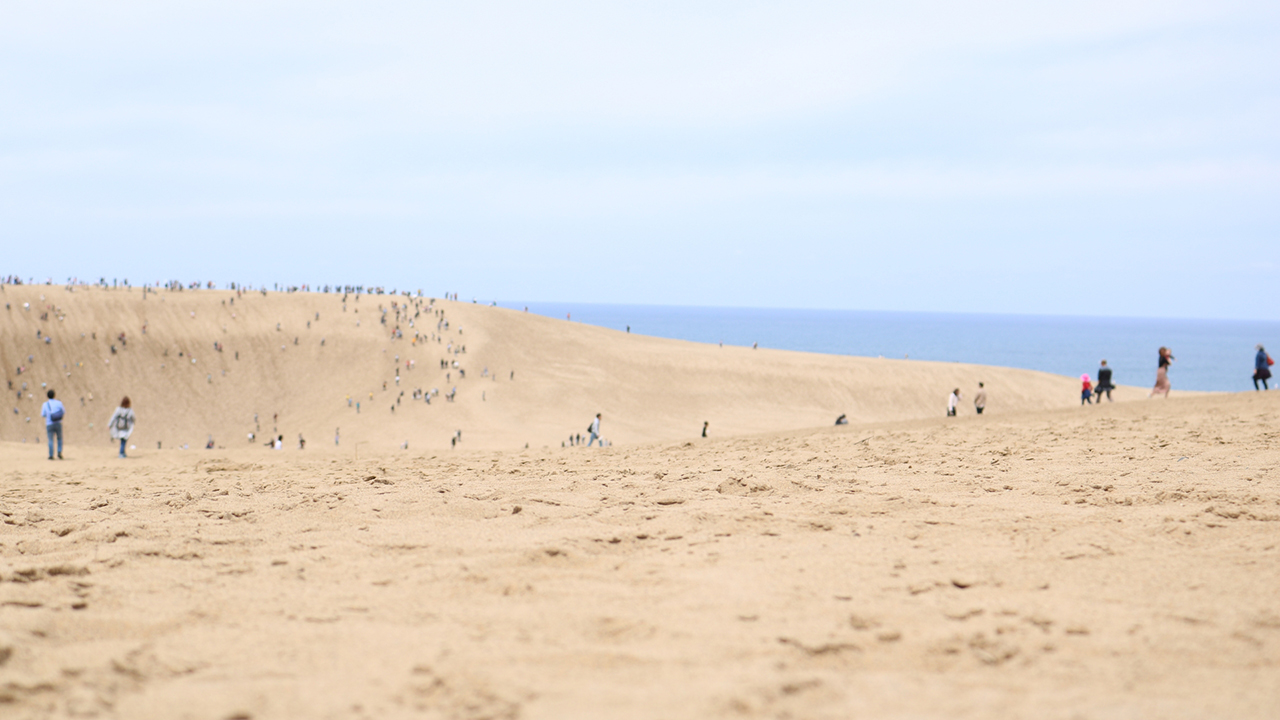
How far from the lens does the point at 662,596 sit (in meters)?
5.06

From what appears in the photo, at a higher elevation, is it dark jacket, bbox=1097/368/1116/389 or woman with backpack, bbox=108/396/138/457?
dark jacket, bbox=1097/368/1116/389

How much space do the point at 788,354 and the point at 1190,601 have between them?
5768cm

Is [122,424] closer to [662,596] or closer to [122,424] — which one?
[122,424]

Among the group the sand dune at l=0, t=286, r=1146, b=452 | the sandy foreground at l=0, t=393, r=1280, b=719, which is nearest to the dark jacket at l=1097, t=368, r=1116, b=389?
the sandy foreground at l=0, t=393, r=1280, b=719

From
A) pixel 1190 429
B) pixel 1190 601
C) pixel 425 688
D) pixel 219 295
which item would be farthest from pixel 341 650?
pixel 219 295

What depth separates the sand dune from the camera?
40.8 m

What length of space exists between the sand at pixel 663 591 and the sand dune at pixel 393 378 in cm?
2667

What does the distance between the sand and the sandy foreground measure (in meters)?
0.02

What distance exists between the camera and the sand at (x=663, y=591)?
3.71m

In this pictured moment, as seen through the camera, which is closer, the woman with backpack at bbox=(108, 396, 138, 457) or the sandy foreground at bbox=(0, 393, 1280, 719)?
the sandy foreground at bbox=(0, 393, 1280, 719)

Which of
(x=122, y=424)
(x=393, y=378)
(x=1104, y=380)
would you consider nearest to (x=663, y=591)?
(x=122, y=424)

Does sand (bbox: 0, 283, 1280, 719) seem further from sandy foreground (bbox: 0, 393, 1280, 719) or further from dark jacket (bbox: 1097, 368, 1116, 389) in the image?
dark jacket (bbox: 1097, 368, 1116, 389)

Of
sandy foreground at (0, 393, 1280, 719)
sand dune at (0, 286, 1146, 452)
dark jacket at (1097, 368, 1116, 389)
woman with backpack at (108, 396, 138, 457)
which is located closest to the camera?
sandy foreground at (0, 393, 1280, 719)

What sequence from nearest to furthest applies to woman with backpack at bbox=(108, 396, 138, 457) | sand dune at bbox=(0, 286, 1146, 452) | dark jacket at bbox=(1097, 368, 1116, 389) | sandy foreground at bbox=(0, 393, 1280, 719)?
sandy foreground at bbox=(0, 393, 1280, 719)
woman with backpack at bbox=(108, 396, 138, 457)
dark jacket at bbox=(1097, 368, 1116, 389)
sand dune at bbox=(0, 286, 1146, 452)
